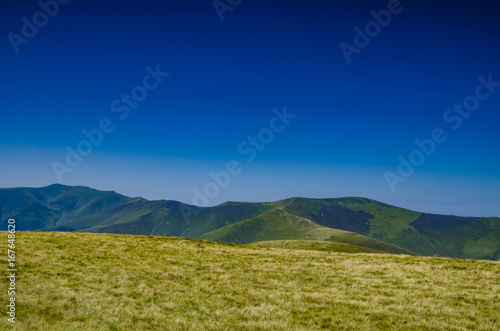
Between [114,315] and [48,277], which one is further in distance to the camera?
[48,277]

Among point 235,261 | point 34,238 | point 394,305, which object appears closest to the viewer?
point 394,305

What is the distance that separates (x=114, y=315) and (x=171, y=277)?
8.97 metres

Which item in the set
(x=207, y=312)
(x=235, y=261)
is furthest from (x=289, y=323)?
(x=235, y=261)

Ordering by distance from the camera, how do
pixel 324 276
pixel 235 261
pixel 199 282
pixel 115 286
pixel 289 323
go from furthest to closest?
1. pixel 235 261
2. pixel 324 276
3. pixel 199 282
4. pixel 115 286
5. pixel 289 323

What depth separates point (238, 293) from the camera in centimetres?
2358

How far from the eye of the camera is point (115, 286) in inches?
928

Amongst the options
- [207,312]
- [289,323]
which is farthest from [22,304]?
[289,323]

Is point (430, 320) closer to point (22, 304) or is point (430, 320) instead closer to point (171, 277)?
point (171, 277)

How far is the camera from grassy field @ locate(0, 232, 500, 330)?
18.1 metres

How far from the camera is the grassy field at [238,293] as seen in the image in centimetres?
1806

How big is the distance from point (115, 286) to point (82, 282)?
98.0 inches

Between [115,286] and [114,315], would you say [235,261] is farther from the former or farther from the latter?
[114,315]

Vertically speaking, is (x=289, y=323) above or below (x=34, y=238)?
below

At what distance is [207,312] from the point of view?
19562 mm
